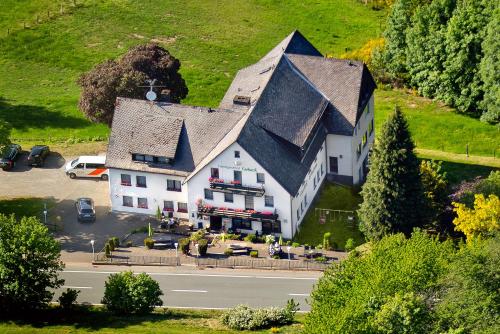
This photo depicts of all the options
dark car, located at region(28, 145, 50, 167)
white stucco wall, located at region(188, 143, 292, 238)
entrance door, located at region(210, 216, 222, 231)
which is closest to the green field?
dark car, located at region(28, 145, 50, 167)

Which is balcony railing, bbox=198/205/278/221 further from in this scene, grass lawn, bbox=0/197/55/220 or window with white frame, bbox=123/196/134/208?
grass lawn, bbox=0/197/55/220

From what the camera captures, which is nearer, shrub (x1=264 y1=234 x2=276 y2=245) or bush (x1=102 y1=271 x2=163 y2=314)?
bush (x1=102 y1=271 x2=163 y2=314)

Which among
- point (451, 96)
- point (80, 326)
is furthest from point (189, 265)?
point (451, 96)

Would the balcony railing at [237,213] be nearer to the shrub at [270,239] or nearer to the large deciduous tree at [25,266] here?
the shrub at [270,239]

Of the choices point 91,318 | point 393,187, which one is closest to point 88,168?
point 91,318

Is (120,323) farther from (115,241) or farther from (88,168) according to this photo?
(88,168)
